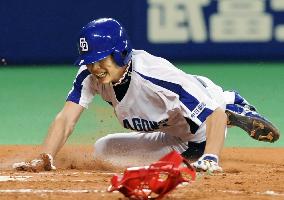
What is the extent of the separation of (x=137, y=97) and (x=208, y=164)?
2.98 feet

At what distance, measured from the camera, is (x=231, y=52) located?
15.0m

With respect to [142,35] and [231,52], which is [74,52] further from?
[231,52]

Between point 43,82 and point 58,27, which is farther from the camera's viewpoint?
point 58,27

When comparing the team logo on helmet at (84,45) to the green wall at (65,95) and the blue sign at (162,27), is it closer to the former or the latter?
the green wall at (65,95)

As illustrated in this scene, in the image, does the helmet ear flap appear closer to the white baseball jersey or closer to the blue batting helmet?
the blue batting helmet

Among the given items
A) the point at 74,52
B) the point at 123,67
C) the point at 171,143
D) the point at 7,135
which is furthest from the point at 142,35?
the point at 123,67

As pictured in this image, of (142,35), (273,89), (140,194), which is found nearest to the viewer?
(140,194)

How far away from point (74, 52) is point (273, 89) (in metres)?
3.80

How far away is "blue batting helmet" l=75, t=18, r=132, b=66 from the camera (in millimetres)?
6781

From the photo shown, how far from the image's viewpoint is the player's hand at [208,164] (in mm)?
6680

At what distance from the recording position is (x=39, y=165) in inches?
282

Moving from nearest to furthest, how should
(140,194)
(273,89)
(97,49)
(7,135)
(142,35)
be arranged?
1. (140,194)
2. (97,49)
3. (7,135)
4. (273,89)
5. (142,35)

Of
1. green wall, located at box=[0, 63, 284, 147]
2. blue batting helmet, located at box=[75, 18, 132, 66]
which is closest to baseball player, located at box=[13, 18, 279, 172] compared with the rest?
blue batting helmet, located at box=[75, 18, 132, 66]

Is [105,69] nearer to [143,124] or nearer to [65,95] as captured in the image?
[143,124]
